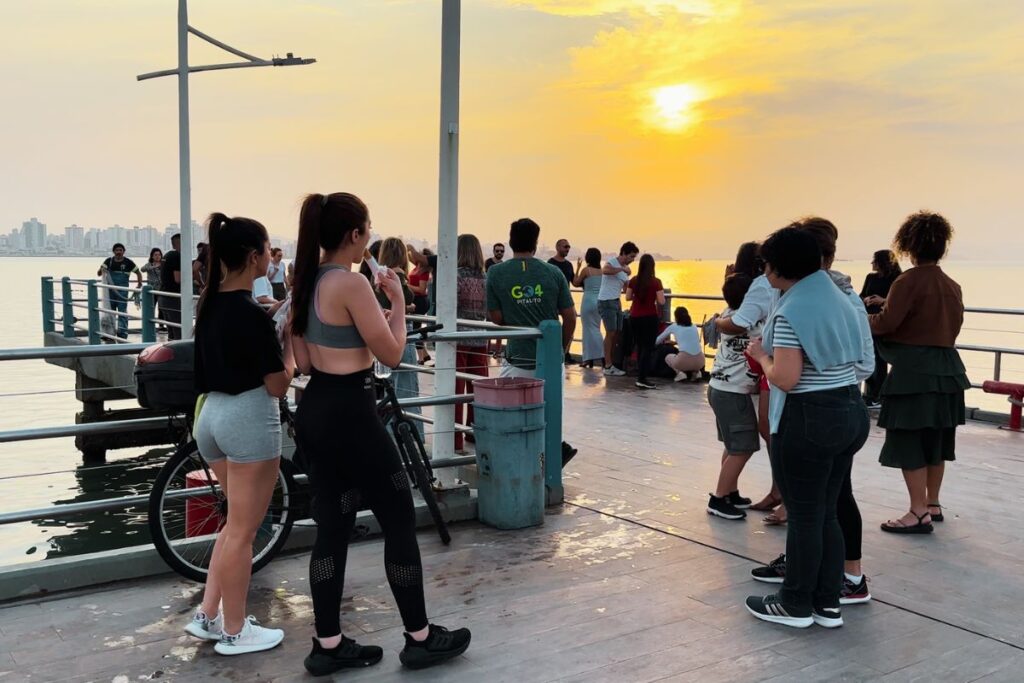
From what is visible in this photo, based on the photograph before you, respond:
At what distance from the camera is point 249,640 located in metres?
4.20

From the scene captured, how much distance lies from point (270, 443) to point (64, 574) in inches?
65.6

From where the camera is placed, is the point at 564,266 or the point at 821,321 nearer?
the point at 821,321

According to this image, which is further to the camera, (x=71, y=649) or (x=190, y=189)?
(x=190, y=189)

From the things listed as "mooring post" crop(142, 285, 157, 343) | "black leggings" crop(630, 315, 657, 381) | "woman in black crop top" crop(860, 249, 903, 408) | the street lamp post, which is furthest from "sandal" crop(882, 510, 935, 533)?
the street lamp post

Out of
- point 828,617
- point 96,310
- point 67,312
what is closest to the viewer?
point 828,617

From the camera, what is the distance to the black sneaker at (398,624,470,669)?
4016 mm

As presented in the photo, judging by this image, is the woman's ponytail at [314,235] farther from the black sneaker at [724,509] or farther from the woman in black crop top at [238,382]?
the black sneaker at [724,509]

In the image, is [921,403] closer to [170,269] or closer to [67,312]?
[170,269]

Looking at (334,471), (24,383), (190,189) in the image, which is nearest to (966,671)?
(334,471)

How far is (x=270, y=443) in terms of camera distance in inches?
157

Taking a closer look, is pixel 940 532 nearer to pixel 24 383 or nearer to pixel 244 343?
pixel 244 343

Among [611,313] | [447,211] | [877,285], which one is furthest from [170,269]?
[447,211]

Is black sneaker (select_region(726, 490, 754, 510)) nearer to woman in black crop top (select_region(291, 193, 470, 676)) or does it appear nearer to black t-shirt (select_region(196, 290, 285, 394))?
woman in black crop top (select_region(291, 193, 470, 676))

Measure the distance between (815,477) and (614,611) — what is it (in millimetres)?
1146
